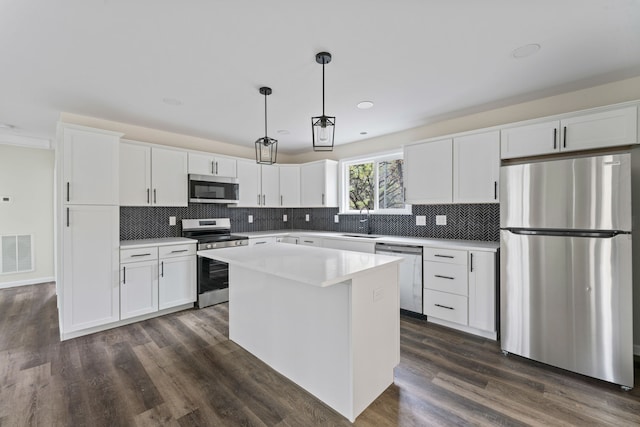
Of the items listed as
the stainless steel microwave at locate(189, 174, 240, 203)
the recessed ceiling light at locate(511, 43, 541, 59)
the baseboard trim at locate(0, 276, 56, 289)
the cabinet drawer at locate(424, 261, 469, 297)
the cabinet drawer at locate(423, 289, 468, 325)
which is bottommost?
the baseboard trim at locate(0, 276, 56, 289)

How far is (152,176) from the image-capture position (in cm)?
357

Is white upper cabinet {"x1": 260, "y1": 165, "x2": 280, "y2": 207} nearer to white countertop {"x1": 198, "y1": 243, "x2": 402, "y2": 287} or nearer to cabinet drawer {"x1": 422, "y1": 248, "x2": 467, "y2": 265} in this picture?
white countertop {"x1": 198, "y1": 243, "x2": 402, "y2": 287}

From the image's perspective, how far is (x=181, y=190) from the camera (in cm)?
Answer: 383

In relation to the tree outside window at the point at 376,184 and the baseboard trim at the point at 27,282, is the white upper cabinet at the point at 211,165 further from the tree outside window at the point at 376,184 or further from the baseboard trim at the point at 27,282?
the baseboard trim at the point at 27,282

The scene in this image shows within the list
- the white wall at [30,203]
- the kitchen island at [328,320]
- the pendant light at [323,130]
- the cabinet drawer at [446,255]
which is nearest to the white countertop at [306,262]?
the kitchen island at [328,320]

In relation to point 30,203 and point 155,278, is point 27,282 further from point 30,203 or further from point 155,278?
point 155,278

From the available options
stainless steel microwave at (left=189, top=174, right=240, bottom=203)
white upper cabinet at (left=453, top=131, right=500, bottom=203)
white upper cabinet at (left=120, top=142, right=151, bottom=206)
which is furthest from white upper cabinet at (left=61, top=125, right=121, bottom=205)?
white upper cabinet at (left=453, top=131, right=500, bottom=203)

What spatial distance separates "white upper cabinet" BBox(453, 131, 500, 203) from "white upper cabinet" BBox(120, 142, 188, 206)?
3508 mm

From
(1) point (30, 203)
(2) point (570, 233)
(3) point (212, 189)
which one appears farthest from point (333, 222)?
(1) point (30, 203)

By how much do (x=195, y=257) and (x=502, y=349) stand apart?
11.6ft

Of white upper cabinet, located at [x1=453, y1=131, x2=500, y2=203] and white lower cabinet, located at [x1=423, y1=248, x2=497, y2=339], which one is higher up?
white upper cabinet, located at [x1=453, y1=131, x2=500, y2=203]

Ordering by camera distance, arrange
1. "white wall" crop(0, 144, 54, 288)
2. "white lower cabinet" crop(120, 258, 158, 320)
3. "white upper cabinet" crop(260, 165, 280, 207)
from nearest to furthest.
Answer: "white lower cabinet" crop(120, 258, 158, 320) < "white wall" crop(0, 144, 54, 288) < "white upper cabinet" crop(260, 165, 280, 207)

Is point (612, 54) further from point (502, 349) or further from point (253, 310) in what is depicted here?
point (253, 310)

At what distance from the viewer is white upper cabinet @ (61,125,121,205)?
9.16ft
